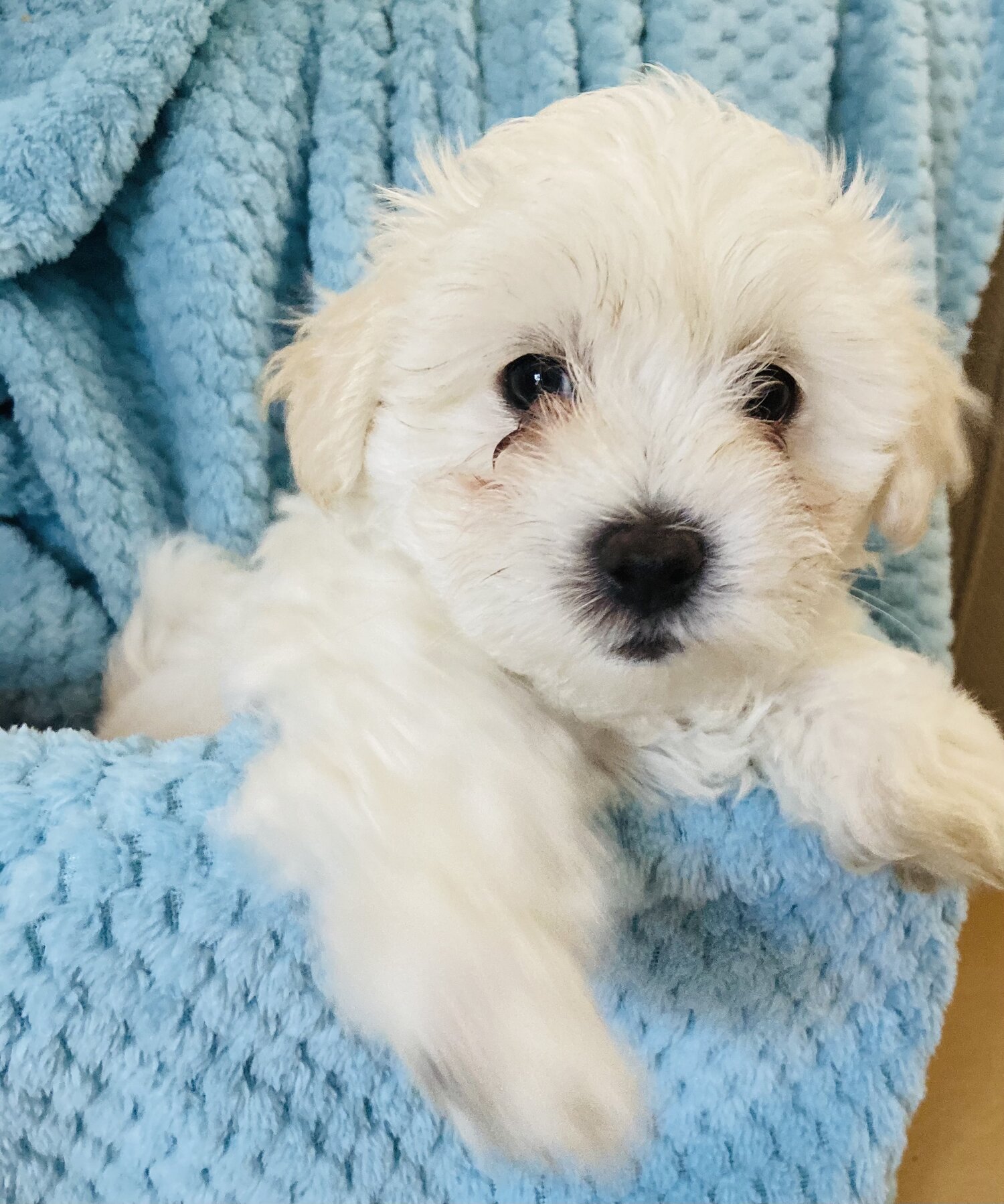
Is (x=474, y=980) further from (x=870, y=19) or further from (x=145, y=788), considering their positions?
(x=870, y=19)

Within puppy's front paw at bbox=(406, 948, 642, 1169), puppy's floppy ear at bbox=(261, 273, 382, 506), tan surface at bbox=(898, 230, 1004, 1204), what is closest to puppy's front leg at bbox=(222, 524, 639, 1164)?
puppy's front paw at bbox=(406, 948, 642, 1169)

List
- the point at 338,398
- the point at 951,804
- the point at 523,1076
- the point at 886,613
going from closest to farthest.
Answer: the point at 523,1076 → the point at 951,804 → the point at 338,398 → the point at 886,613

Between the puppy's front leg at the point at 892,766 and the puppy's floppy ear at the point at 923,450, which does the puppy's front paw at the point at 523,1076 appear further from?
the puppy's floppy ear at the point at 923,450

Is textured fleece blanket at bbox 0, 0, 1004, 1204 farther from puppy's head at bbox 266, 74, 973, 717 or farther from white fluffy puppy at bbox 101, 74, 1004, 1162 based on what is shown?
puppy's head at bbox 266, 74, 973, 717

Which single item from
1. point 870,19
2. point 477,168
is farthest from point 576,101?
point 870,19

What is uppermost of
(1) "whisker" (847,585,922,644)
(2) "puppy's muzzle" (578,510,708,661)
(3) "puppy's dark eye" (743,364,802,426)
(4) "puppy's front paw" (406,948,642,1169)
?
(3) "puppy's dark eye" (743,364,802,426)

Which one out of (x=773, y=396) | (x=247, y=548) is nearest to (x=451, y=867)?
(x=773, y=396)

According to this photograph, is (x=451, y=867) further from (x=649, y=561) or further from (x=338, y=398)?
(x=338, y=398)
